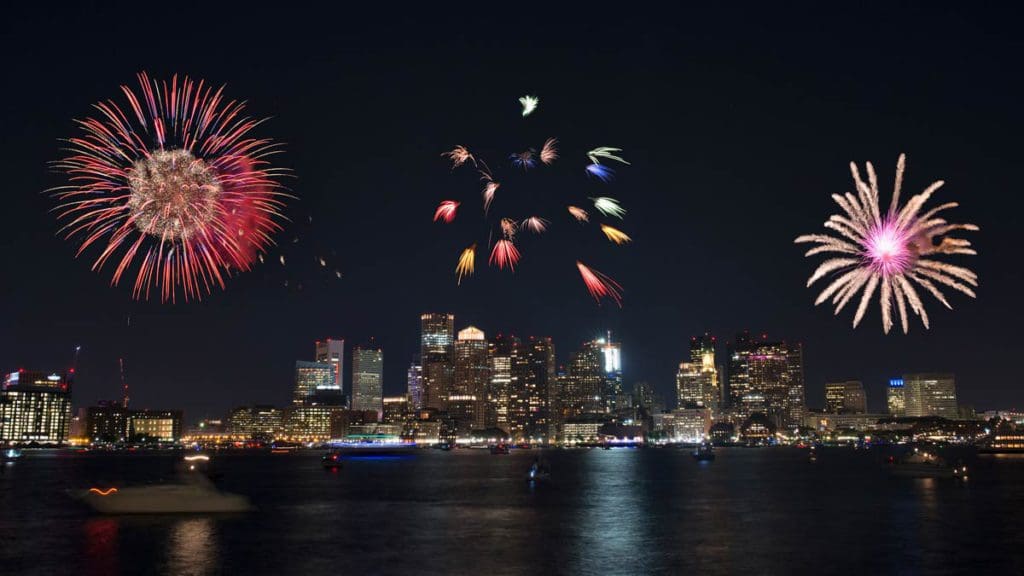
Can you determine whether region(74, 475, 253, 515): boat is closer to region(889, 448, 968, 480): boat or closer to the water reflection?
the water reflection

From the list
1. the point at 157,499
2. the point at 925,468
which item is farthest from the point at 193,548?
the point at 925,468

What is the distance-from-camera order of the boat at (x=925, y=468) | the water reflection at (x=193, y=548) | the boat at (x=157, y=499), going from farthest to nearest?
1. the boat at (x=925, y=468)
2. the boat at (x=157, y=499)
3. the water reflection at (x=193, y=548)

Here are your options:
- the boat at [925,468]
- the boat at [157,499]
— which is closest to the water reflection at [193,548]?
the boat at [157,499]

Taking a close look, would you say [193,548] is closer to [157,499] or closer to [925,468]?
[157,499]

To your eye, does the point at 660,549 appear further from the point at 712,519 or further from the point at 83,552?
the point at 83,552

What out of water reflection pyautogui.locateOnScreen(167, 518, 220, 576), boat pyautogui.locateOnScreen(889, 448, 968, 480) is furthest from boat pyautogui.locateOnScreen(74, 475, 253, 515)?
boat pyautogui.locateOnScreen(889, 448, 968, 480)

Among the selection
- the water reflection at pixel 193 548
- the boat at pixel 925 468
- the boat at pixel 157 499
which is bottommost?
the boat at pixel 925 468

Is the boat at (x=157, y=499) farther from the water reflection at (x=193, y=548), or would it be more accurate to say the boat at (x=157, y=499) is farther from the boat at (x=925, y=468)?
the boat at (x=925, y=468)
